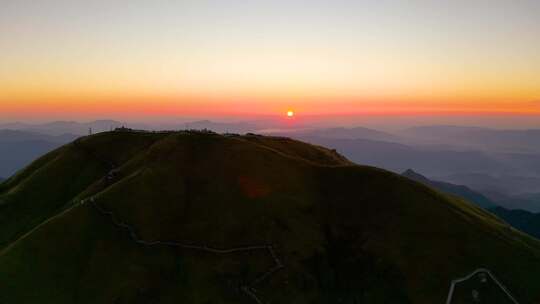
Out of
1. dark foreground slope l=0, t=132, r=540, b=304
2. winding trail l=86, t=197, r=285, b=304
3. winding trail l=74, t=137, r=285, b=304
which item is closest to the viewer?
dark foreground slope l=0, t=132, r=540, b=304

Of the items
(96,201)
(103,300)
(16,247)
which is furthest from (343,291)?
(16,247)

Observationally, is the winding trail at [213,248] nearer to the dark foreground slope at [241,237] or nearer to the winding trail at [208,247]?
the winding trail at [208,247]

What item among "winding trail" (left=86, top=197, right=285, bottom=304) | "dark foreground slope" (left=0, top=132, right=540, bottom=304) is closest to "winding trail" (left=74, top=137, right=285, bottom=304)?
"winding trail" (left=86, top=197, right=285, bottom=304)

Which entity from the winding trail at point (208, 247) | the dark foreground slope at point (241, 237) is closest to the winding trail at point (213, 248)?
the winding trail at point (208, 247)

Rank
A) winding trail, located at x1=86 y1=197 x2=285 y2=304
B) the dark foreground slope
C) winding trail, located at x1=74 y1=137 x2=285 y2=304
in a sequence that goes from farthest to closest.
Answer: winding trail, located at x1=86 y1=197 x2=285 y2=304 → winding trail, located at x1=74 y1=137 x2=285 y2=304 → the dark foreground slope

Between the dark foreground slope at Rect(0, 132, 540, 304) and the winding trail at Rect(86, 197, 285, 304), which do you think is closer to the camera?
the dark foreground slope at Rect(0, 132, 540, 304)

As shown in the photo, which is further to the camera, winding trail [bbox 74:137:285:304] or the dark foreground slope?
winding trail [bbox 74:137:285:304]

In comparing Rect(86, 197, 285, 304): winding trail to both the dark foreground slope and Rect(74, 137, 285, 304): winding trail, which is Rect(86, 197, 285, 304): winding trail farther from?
the dark foreground slope

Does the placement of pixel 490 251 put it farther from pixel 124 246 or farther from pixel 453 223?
pixel 124 246
